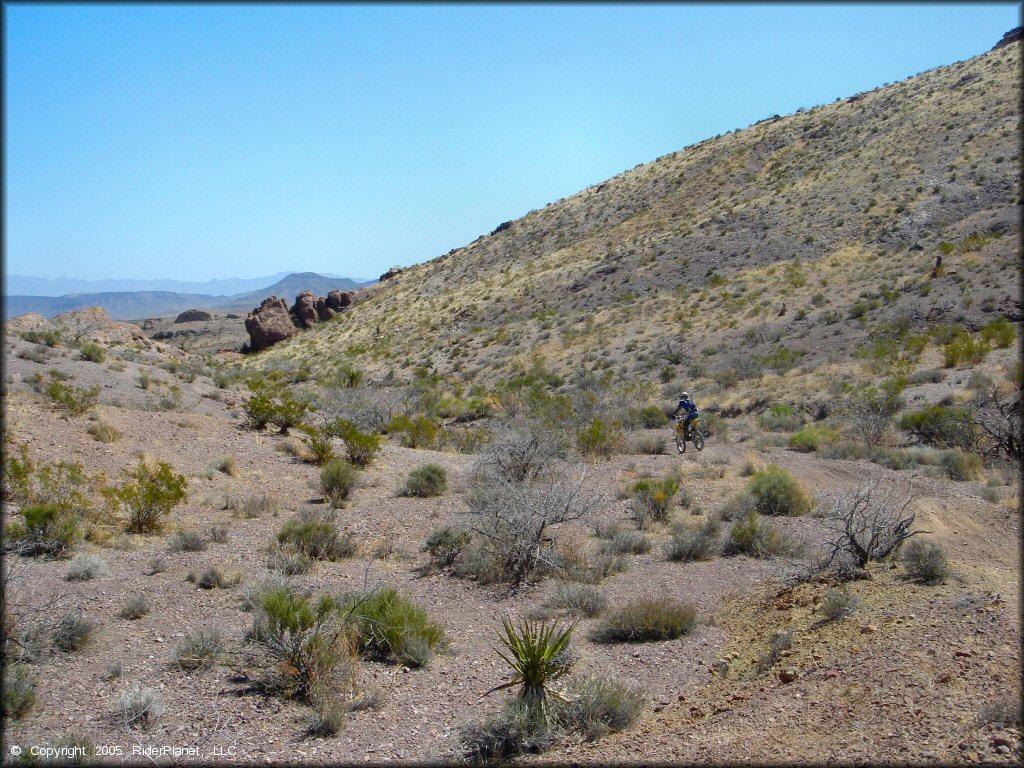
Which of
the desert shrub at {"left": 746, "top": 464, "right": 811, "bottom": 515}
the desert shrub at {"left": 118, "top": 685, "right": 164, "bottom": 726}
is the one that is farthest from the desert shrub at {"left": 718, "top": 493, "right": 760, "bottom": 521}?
the desert shrub at {"left": 118, "top": 685, "right": 164, "bottom": 726}

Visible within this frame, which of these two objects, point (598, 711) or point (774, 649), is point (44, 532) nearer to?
point (598, 711)

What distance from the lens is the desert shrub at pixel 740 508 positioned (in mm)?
11648

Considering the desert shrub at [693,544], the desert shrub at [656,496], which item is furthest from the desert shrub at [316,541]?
the desert shrub at [656,496]

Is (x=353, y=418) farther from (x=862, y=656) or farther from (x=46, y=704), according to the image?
(x=862, y=656)

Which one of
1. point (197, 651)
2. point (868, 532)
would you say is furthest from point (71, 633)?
point (868, 532)

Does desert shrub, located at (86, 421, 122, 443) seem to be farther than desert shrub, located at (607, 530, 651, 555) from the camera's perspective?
Yes

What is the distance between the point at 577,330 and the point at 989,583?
31.7 metres

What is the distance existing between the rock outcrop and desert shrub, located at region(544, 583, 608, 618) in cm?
5236

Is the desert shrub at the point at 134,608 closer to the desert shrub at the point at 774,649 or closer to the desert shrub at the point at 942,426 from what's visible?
the desert shrub at the point at 774,649

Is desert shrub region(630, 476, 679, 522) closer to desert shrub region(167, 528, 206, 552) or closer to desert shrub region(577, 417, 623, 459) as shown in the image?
desert shrub region(577, 417, 623, 459)

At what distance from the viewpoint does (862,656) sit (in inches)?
229

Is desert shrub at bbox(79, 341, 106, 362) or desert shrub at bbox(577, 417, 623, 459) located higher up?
desert shrub at bbox(79, 341, 106, 362)

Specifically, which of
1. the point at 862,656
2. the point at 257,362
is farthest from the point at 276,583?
the point at 257,362

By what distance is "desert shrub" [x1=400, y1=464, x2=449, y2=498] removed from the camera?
13727mm
